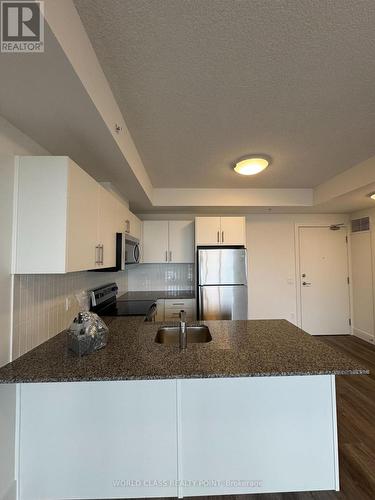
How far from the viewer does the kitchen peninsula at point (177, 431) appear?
1.41 metres

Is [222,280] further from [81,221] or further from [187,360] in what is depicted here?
[81,221]


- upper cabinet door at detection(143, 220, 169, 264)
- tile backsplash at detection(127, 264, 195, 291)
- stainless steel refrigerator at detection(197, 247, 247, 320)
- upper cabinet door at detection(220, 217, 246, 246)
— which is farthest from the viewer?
tile backsplash at detection(127, 264, 195, 291)

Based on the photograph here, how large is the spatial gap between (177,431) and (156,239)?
274cm

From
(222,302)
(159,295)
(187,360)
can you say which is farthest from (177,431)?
(159,295)

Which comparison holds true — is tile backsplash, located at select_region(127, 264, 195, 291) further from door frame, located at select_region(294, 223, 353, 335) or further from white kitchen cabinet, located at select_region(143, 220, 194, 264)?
door frame, located at select_region(294, 223, 353, 335)

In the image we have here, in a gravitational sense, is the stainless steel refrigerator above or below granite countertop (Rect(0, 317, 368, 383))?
above

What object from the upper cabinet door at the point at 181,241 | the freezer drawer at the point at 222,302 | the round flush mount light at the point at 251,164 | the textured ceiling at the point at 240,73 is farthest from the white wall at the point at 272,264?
the textured ceiling at the point at 240,73

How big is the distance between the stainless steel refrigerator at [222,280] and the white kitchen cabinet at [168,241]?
1.72 ft

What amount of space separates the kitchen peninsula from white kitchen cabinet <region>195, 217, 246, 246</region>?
2.20 metres

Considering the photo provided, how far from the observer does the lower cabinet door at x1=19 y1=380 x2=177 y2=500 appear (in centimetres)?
141

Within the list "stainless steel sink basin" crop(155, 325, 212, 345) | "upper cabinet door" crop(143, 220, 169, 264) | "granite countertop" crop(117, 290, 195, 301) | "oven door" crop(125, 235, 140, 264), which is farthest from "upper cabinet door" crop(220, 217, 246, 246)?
"stainless steel sink basin" crop(155, 325, 212, 345)

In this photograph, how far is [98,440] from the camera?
142cm

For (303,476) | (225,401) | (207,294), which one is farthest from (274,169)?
(303,476)

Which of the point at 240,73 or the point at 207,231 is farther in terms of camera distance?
the point at 207,231
